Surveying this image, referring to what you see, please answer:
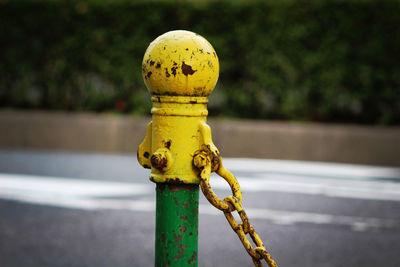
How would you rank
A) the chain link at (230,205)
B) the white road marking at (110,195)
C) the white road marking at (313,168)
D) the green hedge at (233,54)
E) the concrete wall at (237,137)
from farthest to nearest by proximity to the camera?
the green hedge at (233,54) < the concrete wall at (237,137) < the white road marking at (313,168) < the white road marking at (110,195) < the chain link at (230,205)

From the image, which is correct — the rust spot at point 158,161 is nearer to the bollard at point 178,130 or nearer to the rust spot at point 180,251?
the bollard at point 178,130

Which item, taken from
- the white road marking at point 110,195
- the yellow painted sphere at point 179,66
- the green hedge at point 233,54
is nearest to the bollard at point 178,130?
the yellow painted sphere at point 179,66

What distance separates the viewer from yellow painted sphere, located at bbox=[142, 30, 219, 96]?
8.17 feet

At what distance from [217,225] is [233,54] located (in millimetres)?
4952

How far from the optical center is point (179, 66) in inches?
98.0

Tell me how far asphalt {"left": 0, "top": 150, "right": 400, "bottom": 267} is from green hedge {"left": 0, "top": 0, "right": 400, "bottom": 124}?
2.28 metres

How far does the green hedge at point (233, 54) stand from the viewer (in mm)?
9219

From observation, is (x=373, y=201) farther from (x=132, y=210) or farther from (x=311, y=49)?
(x=311, y=49)

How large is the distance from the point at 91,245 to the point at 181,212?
2259 millimetres

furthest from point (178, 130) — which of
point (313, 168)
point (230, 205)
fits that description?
point (313, 168)

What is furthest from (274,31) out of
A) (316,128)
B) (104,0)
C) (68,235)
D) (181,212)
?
(181,212)

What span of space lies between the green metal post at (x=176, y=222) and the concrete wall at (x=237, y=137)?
6.15m

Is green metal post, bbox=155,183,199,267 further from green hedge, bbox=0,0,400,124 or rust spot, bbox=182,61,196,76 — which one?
green hedge, bbox=0,0,400,124

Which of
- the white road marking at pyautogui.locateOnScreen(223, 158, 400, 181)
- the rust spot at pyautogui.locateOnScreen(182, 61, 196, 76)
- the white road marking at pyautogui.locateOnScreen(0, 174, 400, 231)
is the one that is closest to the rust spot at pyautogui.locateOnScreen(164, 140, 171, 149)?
the rust spot at pyautogui.locateOnScreen(182, 61, 196, 76)
